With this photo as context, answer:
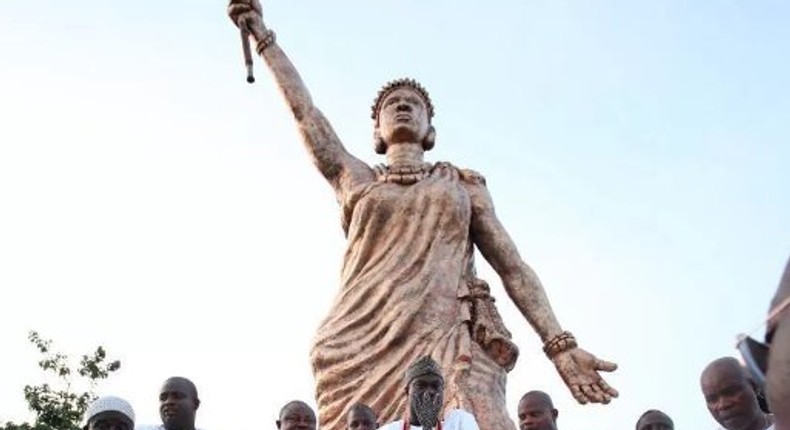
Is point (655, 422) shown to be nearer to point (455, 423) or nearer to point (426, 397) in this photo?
point (455, 423)

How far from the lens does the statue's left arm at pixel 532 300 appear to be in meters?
6.88

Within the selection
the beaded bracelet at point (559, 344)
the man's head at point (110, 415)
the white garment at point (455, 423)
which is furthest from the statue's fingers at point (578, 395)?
the man's head at point (110, 415)

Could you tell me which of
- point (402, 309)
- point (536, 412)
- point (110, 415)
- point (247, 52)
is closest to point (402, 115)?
point (247, 52)

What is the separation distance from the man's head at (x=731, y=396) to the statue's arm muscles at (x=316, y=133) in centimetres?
362

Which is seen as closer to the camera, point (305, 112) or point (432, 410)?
point (432, 410)

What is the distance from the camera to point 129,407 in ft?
18.3

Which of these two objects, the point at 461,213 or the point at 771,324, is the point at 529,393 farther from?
the point at 771,324

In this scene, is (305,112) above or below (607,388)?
above

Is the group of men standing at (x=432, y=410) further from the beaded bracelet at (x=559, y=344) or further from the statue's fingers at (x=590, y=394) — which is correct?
the beaded bracelet at (x=559, y=344)

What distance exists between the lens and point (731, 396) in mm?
4949

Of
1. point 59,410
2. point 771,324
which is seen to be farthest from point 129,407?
point 59,410

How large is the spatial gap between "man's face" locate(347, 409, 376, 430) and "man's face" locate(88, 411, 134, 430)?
116cm

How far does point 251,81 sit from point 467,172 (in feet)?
5.83

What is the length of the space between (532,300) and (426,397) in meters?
2.37
